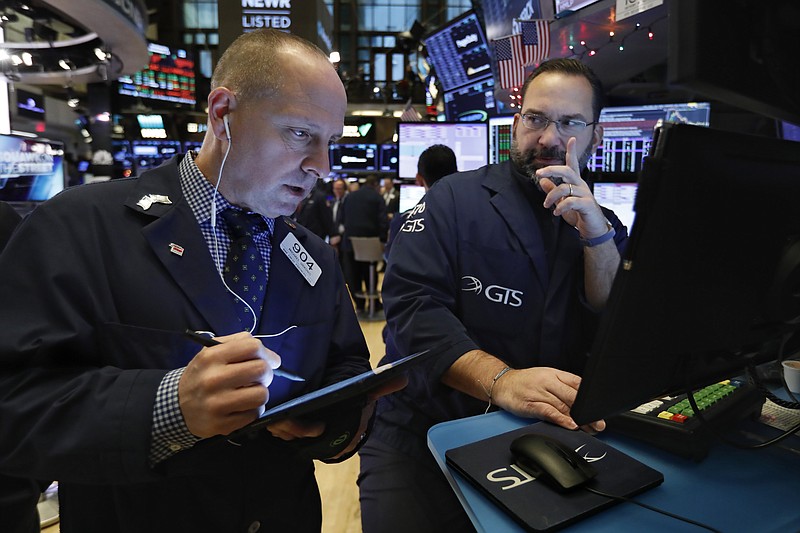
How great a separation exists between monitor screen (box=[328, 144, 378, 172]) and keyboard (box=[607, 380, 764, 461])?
27.6ft

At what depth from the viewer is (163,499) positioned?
1.05 metres

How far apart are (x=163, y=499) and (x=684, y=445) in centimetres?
103

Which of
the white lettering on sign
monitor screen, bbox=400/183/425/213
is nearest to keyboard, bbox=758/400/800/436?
monitor screen, bbox=400/183/425/213

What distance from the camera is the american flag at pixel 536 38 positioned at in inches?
135

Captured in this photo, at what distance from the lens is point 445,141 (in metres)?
3.81

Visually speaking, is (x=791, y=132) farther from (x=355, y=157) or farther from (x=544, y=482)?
(x=355, y=157)

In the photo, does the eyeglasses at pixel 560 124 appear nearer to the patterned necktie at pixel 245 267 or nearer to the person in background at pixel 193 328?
the person in background at pixel 193 328

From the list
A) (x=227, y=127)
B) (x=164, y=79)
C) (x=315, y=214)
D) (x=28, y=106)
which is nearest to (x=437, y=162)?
(x=227, y=127)

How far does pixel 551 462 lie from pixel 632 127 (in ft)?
8.32

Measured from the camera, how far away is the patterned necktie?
1.17m

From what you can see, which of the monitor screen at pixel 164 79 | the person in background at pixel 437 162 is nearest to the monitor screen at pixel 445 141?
the person in background at pixel 437 162

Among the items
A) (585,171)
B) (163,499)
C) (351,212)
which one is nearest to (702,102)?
(585,171)

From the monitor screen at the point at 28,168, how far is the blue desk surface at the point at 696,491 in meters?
3.08

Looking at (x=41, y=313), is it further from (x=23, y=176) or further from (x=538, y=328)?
(x=23, y=176)
